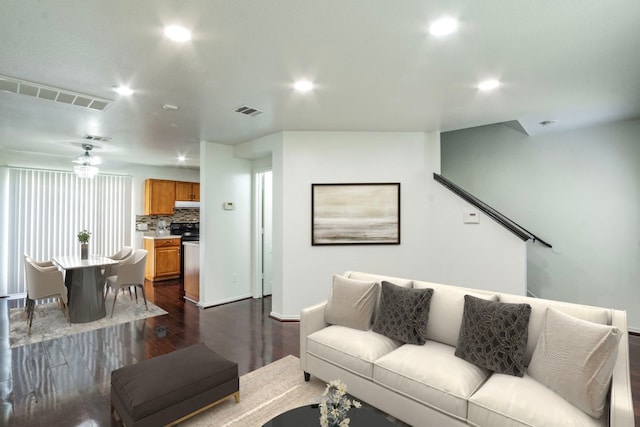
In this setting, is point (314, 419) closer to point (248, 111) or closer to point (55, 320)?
point (248, 111)

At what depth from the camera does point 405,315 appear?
2545 millimetres

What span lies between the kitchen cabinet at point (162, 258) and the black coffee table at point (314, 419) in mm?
Result: 6286

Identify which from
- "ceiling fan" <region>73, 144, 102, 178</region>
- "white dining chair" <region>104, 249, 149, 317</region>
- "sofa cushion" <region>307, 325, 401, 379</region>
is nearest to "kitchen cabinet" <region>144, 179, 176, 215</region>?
"ceiling fan" <region>73, 144, 102, 178</region>

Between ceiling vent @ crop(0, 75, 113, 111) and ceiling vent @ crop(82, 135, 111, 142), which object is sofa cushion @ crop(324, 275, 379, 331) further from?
ceiling vent @ crop(82, 135, 111, 142)

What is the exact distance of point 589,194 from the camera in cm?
429

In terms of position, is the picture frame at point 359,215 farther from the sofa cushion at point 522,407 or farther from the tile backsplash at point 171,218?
the tile backsplash at point 171,218

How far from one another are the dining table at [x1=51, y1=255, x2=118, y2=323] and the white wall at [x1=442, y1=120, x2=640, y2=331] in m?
5.92

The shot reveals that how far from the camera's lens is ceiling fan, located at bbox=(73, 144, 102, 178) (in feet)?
17.6

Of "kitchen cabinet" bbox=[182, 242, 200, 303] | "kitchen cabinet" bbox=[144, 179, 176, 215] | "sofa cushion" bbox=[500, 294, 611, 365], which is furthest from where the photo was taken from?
"kitchen cabinet" bbox=[144, 179, 176, 215]

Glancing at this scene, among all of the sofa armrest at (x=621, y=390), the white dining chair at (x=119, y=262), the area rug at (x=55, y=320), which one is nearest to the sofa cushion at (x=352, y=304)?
the sofa armrest at (x=621, y=390)

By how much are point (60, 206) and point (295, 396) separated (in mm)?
6464

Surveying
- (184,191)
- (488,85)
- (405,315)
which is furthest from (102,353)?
(184,191)

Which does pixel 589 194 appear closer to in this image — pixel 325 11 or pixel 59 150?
pixel 325 11

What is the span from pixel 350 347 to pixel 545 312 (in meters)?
1.35
